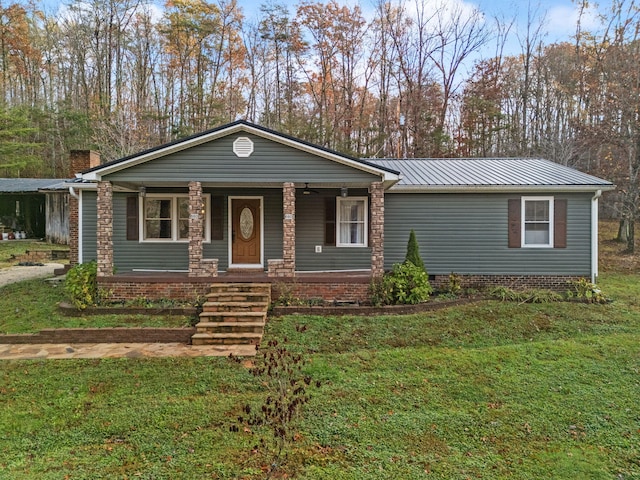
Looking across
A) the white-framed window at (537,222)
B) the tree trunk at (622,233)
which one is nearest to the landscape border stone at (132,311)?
the white-framed window at (537,222)

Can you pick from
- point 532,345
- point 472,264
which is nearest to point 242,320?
point 532,345

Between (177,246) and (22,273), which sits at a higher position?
(177,246)

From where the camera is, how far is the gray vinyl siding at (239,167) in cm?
906

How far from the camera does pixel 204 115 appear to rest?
76.4 ft

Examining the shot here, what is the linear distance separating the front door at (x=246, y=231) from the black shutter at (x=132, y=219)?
8.83ft

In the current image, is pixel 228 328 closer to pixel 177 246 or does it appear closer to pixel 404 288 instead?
pixel 404 288

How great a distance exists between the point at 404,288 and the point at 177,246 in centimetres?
639

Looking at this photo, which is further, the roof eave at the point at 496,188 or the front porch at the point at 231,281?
the roof eave at the point at 496,188

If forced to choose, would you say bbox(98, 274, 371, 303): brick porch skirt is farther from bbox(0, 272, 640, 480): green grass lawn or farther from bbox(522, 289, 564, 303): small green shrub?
bbox(522, 289, 564, 303): small green shrub

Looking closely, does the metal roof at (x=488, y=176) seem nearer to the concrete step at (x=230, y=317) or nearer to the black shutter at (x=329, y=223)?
the black shutter at (x=329, y=223)

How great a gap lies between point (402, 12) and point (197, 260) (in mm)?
23073

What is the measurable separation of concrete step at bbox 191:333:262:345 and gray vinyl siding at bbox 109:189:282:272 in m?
4.06

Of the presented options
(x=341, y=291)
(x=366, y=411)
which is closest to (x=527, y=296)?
(x=341, y=291)

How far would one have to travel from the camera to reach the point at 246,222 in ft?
36.5
